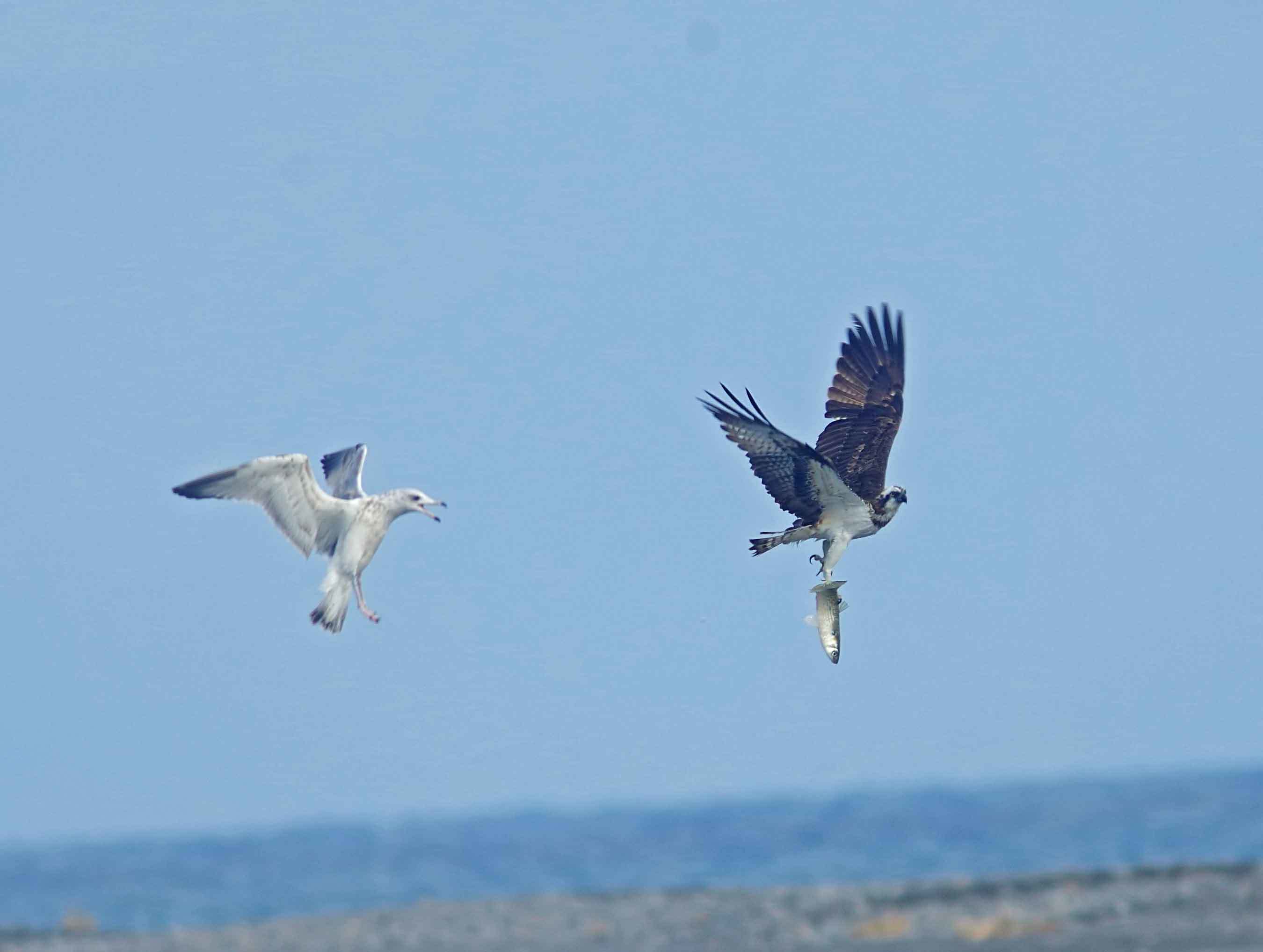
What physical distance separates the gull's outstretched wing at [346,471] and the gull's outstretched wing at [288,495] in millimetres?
643

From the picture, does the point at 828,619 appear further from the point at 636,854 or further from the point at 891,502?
the point at 636,854

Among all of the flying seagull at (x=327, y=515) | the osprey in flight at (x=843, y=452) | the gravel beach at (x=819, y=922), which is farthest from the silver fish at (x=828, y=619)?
the gravel beach at (x=819, y=922)

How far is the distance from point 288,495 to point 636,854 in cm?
3936

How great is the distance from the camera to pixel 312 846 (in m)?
74.4

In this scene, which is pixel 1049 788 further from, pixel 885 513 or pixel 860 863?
pixel 885 513

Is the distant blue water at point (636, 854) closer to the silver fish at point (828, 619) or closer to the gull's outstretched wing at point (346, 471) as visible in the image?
the gull's outstretched wing at point (346, 471)

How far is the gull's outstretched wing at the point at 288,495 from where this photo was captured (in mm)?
18875

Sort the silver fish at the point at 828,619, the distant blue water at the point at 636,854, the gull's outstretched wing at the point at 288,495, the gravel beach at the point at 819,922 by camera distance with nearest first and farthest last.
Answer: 1. the silver fish at the point at 828,619
2. the gull's outstretched wing at the point at 288,495
3. the gravel beach at the point at 819,922
4. the distant blue water at the point at 636,854

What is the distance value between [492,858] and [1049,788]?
40.6 m

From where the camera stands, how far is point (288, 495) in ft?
63.1

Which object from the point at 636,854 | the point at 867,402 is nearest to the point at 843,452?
the point at 867,402

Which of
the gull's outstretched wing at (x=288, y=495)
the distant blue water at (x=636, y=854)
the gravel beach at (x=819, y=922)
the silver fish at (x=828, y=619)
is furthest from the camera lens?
the distant blue water at (x=636, y=854)

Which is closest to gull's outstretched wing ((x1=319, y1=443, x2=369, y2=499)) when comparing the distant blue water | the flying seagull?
the flying seagull

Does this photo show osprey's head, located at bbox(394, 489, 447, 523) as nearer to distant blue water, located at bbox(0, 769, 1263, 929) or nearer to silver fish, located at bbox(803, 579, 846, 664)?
silver fish, located at bbox(803, 579, 846, 664)
